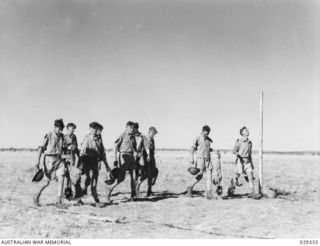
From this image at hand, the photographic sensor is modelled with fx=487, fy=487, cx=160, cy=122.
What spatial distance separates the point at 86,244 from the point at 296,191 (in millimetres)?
11071

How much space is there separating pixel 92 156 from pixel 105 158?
1.08ft

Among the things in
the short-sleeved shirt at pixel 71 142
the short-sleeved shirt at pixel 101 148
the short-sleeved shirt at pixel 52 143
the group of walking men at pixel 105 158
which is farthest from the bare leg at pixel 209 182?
the short-sleeved shirt at pixel 52 143

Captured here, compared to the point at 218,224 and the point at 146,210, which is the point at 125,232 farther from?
the point at 146,210

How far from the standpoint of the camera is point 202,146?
12594 millimetres

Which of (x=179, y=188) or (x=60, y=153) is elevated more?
(x=60, y=153)

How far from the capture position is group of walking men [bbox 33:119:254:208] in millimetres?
10539

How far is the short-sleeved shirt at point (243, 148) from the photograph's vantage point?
12906 mm

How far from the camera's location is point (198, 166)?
12539mm

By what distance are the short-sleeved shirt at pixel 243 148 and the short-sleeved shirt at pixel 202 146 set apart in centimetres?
80

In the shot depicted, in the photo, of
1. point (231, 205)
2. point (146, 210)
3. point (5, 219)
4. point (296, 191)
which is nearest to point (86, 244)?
point (5, 219)

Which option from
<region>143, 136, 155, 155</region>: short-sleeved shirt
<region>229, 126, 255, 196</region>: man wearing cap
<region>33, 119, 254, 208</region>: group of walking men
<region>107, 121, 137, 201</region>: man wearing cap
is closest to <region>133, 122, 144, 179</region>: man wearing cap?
<region>33, 119, 254, 208</region>: group of walking men

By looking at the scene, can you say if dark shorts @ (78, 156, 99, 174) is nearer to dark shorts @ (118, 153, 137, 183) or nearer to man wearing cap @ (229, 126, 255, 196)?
dark shorts @ (118, 153, 137, 183)

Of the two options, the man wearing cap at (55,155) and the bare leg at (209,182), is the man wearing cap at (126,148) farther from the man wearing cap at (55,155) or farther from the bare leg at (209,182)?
the bare leg at (209,182)

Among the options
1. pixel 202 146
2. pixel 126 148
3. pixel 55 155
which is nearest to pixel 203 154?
pixel 202 146
